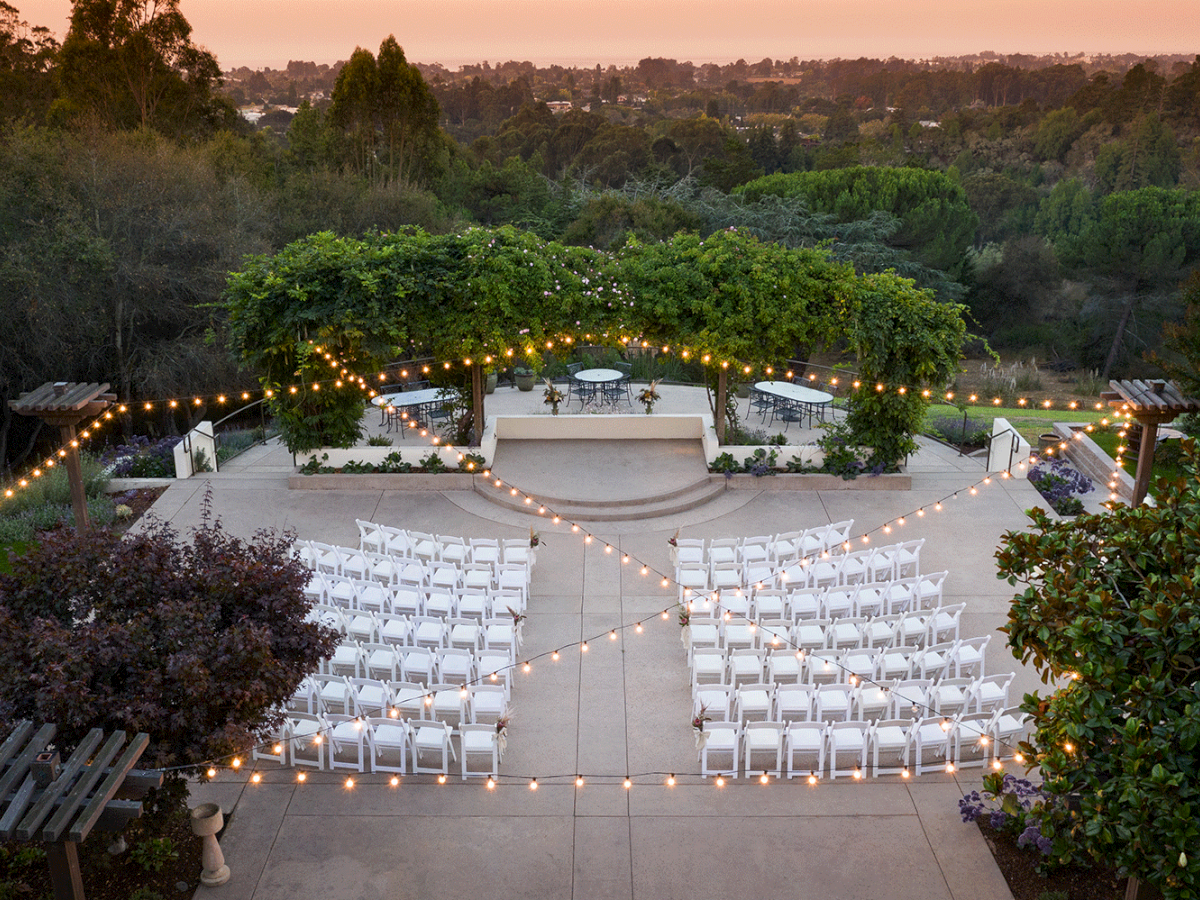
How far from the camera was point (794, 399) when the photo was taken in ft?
59.3

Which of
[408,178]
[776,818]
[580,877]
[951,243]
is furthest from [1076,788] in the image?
[951,243]

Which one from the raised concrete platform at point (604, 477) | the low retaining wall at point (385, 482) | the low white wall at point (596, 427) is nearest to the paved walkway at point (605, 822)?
the raised concrete platform at point (604, 477)

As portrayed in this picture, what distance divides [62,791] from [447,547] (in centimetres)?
706

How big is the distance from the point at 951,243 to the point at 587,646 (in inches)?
1477

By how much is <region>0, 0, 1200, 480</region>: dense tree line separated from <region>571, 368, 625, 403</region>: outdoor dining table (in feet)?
22.8

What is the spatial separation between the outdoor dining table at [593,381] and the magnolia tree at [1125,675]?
41.9 feet

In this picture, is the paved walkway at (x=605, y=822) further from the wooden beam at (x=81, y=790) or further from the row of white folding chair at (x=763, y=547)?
the wooden beam at (x=81, y=790)

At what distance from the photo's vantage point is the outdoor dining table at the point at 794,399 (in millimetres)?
18047

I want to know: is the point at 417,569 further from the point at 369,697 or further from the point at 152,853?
the point at 152,853

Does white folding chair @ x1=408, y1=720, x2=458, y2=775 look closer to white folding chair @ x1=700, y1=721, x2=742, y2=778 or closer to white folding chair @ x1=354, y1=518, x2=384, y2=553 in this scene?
white folding chair @ x1=700, y1=721, x2=742, y2=778

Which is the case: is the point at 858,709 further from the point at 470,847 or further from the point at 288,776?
the point at 288,776

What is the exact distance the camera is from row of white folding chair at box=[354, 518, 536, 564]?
12.4m

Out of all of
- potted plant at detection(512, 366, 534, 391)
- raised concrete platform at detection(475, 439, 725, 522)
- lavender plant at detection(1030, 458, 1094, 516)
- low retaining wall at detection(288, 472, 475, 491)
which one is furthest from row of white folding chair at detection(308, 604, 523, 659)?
potted plant at detection(512, 366, 534, 391)

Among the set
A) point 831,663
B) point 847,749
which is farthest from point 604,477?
point 847,749
